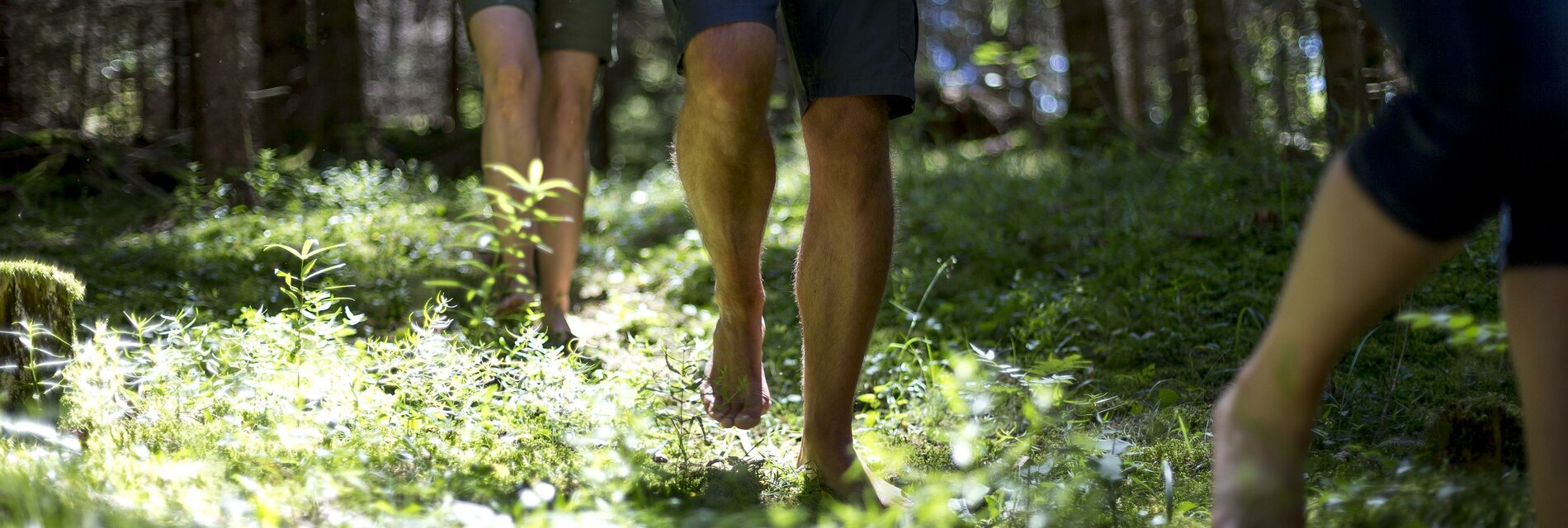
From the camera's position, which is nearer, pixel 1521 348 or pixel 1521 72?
pixel 1521 72

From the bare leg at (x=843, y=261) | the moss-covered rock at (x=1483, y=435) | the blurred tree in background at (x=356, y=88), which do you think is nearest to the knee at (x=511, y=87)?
the blurred tree in background at (x=356, y=88)

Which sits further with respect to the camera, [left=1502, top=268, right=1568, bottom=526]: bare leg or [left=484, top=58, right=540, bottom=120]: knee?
[left=484, top=58, right=540, bottom=120]: knee

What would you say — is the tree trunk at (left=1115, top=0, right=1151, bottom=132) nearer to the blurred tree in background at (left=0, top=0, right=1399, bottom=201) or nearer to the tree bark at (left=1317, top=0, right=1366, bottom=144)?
the blurred tree in background at (left=0, top=0, right=1399, bottom=201)

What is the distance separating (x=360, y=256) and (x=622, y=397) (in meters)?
2.32

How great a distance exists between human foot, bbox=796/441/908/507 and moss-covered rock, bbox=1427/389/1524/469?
958 mm

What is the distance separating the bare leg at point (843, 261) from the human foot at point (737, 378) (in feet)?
0.68

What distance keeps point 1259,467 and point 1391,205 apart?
0.37m

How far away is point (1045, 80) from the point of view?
1956cm

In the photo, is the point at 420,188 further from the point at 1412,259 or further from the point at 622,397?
the point at 1412,259

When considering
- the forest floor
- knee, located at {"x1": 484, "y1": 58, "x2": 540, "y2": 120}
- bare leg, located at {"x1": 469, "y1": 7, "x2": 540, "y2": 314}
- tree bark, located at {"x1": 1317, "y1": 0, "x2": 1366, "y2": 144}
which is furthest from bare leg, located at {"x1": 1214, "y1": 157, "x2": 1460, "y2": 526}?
tree bark, located at {"x1": 1317, "y1": 0, "x2": 1366, "y2": 144}

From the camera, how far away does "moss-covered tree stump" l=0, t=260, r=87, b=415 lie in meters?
2.01

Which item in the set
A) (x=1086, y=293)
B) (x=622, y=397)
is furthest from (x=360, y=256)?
(x=1086, y=293)

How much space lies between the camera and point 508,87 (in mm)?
3408

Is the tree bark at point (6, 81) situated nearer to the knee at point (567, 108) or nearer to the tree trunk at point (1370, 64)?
the knee at point (567, 108)
